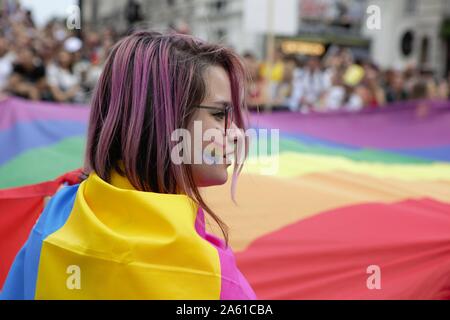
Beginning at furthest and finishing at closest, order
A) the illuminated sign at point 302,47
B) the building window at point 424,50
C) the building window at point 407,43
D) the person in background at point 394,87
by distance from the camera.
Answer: the building window at point 407,43 → the building window at point 424,50 → the illuminated sign at point 302,47 → the person in background at point 394,87

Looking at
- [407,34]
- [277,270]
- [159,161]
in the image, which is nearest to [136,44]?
[159,161]

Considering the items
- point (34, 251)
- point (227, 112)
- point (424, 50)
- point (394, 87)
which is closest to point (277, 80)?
point (394, 87)

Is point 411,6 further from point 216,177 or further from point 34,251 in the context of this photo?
point 34,251

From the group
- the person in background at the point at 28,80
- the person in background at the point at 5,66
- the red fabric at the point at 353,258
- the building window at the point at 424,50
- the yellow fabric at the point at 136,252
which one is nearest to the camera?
the yellow fabric at the point at 136,252

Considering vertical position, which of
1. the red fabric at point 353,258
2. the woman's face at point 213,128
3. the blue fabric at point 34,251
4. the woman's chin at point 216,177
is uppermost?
the woman's face at point 213,128

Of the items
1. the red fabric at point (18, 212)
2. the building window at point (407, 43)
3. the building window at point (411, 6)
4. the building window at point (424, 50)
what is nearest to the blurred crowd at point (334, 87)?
the red fabric at point (18, 212)

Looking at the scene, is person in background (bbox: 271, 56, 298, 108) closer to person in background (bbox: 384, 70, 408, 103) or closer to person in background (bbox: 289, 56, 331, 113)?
person in background (bbox: 289, 56, 331, 113)

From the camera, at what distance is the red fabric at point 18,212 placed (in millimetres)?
1757

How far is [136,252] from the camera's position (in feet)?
3.18

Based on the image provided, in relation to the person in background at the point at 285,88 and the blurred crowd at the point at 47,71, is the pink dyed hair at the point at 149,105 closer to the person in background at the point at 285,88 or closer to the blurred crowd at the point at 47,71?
the blurred crowd at the point at 47,71

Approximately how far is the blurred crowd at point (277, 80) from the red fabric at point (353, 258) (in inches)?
151

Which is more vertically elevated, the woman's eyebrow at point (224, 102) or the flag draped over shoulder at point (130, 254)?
the woman's eyebrow at point (224, 102)

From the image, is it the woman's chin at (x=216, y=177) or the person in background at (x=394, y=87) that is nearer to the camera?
the woman's chin at (x=216, y=177)

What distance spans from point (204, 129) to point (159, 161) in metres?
0.12
